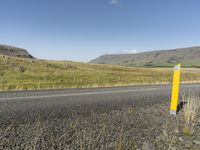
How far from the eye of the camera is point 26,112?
546cm

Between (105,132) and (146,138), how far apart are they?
0.93 meters

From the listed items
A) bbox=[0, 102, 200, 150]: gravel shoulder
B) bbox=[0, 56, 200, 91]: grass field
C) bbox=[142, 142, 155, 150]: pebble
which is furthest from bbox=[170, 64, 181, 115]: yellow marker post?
bbox=[0, 56, 200, 91]: grass field

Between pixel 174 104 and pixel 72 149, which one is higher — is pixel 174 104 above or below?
above

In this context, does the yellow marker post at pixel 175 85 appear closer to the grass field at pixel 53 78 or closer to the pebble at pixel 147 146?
the pebble at pixel 147 146

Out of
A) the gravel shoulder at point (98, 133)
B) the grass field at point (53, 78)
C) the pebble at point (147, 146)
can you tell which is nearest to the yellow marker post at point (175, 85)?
the gravel shoulder at point (98, 133)

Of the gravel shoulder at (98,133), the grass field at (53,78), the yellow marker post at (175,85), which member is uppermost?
the yellow marker post at (175,85)

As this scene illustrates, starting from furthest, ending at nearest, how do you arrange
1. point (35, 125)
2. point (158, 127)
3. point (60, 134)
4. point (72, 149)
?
point (158, 127)
point (35, 125)
point (60, 134)
point (72, 149)

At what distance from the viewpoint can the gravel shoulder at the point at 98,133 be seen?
3.44 meters

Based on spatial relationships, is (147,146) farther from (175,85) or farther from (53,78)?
(53,78)

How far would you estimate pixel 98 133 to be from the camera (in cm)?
396

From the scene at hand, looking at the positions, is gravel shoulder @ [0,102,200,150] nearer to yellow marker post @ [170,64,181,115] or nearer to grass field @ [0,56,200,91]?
yellow marker post @ [170,64,181,115]

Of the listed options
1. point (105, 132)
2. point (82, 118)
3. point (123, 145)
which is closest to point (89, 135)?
point (105, 132)

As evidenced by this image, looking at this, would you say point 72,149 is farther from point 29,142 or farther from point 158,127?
point 158,127

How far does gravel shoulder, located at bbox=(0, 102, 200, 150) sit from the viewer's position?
11.3ft
